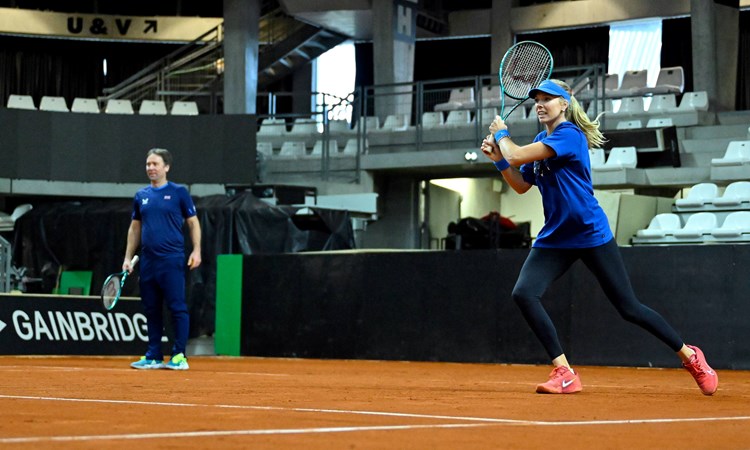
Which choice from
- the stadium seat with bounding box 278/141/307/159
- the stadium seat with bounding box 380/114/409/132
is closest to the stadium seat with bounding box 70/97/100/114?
the stadium seat with bounding box 278/141/307/159

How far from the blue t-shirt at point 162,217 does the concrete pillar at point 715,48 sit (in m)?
16.6

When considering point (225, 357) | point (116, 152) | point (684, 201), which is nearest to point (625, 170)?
point (684, 201)

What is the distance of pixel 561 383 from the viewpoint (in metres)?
6.58

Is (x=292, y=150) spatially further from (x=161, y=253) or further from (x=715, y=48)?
(x=161, y=253)

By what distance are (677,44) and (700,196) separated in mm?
14558

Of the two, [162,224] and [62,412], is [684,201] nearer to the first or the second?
[162,224]

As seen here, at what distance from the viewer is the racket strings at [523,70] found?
7469 mm

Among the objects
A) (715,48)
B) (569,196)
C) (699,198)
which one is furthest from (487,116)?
(569,196)

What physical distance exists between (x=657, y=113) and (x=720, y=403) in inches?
666

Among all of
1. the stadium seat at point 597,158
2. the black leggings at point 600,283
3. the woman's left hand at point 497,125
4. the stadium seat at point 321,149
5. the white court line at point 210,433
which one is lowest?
the white court line at point 210,433

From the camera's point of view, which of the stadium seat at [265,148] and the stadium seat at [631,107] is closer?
the stadium seat at [631,107]

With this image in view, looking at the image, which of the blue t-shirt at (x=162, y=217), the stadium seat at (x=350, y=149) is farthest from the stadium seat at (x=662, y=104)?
the blue t-shirt at (x=162, y=217)

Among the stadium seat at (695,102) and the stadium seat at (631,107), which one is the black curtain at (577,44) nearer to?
the stadium seat at (631,107)

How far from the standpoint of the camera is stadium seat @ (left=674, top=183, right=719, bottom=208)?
17906 millimetres
